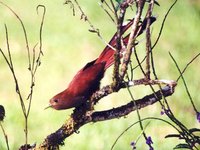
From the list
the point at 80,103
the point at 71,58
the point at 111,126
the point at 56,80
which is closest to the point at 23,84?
the point at 56,80

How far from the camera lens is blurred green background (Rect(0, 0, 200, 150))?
3418 mm

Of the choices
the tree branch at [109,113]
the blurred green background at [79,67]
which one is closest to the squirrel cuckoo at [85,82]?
the tree branch at [109,113]

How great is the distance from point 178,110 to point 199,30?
117 cm

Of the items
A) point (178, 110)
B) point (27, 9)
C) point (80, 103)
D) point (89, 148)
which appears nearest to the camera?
point (80, 103)

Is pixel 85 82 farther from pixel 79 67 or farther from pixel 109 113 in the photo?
pixel 79 67

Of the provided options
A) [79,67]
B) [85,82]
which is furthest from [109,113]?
[79,67]

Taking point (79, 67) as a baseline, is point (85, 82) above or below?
below

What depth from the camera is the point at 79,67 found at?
14.0 feet

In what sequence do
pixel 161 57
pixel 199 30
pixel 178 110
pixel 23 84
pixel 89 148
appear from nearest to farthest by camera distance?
1. pixel 89 148
2. pixel 178 110
3. pixel 23 84
4. pixel 161 57
5. pixel 199 30

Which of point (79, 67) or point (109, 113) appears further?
point (79, 67)

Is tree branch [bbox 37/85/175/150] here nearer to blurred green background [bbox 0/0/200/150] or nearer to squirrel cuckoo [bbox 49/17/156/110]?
squirrel cuckoo [bbox 49/17/156/110]

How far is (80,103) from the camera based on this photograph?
1.31 meters

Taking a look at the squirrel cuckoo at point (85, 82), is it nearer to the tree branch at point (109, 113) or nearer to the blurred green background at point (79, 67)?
the tree branch at point (109, 113)

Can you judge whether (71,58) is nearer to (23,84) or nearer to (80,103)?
(23,84)
